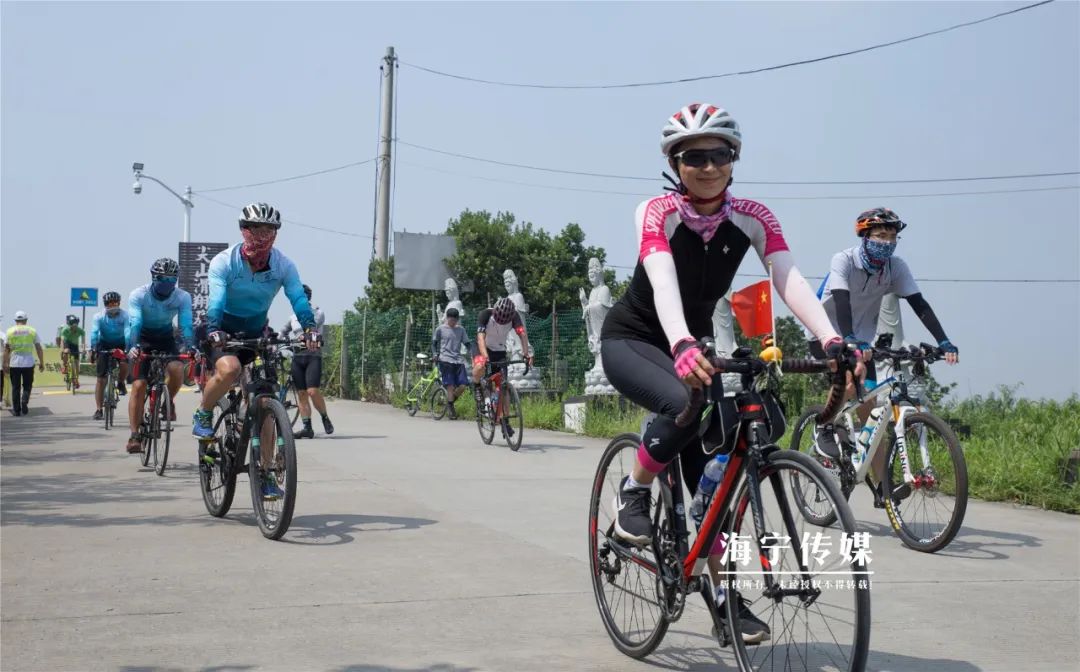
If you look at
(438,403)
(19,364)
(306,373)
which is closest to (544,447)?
(306,373)

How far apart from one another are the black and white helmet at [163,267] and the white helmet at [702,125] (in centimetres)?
807

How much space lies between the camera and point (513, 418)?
14.4 m

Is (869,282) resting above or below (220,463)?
above

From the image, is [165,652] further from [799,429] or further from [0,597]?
[799,429]

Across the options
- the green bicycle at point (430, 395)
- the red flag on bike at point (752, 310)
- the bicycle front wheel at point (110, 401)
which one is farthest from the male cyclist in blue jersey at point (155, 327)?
the green bicycle at point (430, 395)

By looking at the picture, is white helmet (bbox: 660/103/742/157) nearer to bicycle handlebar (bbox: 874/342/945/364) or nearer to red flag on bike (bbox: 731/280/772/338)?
red flag on bike (bbox: 731/280/772/338)

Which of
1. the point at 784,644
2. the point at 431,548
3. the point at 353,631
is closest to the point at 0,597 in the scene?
the point at 353,631

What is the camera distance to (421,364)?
78.7 ft

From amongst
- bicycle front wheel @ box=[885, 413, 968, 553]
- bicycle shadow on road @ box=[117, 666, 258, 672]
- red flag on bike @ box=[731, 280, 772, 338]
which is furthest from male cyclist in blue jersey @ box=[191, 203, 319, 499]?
bicycle front wheel @ box=[885, 413, 968, 553]

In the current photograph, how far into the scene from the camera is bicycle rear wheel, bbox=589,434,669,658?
177 inches

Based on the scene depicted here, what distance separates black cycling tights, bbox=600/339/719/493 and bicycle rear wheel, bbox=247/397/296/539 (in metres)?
3.19

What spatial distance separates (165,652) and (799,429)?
516 cm

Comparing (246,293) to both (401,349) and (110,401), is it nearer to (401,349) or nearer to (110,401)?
(110,401)

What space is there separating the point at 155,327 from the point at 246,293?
12.7 ft
